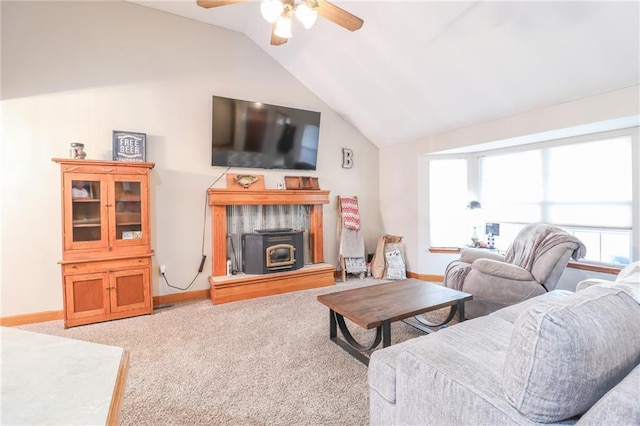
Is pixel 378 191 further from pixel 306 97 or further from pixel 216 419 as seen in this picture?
pixel 216 419

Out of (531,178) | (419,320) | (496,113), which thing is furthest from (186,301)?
(531,178)

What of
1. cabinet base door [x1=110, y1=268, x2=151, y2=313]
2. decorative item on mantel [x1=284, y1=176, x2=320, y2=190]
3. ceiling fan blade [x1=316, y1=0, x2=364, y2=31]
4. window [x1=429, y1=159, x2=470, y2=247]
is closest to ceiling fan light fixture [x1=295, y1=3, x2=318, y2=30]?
ceiling fan blade [x1=316, y1=0, x2=364, y2=31]

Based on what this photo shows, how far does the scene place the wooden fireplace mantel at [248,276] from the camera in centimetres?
359

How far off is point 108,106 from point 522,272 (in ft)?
15.4

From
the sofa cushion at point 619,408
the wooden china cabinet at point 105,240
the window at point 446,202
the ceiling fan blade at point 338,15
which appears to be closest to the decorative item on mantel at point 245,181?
the wooden china cabinet at point 105,240

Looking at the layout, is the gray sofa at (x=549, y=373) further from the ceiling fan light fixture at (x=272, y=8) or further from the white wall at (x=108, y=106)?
the white wall at (x=108, y=106)

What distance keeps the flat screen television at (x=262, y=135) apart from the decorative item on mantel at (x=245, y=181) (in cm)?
15

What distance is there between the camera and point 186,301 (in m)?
3.64

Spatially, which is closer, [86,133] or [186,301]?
[86,133]

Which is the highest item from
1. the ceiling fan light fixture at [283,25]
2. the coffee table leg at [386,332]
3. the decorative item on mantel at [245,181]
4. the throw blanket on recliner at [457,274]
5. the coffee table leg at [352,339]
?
the ceiling fan light fixture at [283,25]

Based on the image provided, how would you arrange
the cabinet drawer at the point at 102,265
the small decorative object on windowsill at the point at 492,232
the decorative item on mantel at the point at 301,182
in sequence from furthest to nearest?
the decorative item on mantel at the point at 301,182, the small decorative object on windowsill at the point at 492,232, the cabinet drawer at the point at 102,265

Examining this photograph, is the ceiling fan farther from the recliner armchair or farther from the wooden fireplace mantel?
the recliner armchair

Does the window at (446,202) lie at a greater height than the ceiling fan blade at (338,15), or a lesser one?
lesser

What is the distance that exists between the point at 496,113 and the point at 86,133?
4747mm
